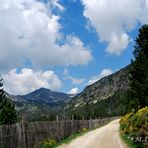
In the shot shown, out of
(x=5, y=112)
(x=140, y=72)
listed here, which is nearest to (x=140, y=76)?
(x=140, y=72)

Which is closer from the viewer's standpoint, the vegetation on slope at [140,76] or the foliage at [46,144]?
the foliage at [46,144]

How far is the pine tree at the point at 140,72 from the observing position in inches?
1708

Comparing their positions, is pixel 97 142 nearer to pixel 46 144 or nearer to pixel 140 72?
pixel 46 144

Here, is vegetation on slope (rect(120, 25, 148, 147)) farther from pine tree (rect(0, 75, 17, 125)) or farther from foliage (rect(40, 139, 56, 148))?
pine tree (rect(0, 75, 17, 125))

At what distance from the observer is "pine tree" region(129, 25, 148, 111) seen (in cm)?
4338

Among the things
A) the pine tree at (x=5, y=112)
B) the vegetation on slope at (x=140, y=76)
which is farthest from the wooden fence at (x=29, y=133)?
the pine tree at (x=5, y=112)

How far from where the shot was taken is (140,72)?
48031 mm

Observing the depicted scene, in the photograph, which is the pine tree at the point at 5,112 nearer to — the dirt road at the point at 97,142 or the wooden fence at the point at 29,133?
the wooden fence at the point at 29,133

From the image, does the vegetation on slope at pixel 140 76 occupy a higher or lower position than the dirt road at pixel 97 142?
higher

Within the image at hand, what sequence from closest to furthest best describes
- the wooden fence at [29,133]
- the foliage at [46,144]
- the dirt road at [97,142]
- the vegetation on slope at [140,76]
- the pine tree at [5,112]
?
the wooden fence at [29,133], the dirt road at [97,142], the foliage at [46,144], the vegetation on slope at [140,76], the pine tree at [5,112]

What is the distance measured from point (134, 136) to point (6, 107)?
6379 cm

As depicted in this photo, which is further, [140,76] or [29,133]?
[140,76]

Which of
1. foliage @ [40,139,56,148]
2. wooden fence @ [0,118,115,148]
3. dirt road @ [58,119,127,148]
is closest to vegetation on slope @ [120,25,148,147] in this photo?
dirt road @ [58,119,127,148]

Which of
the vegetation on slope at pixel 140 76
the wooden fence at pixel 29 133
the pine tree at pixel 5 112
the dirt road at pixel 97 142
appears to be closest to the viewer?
the wooden fence at pixel 29 133
